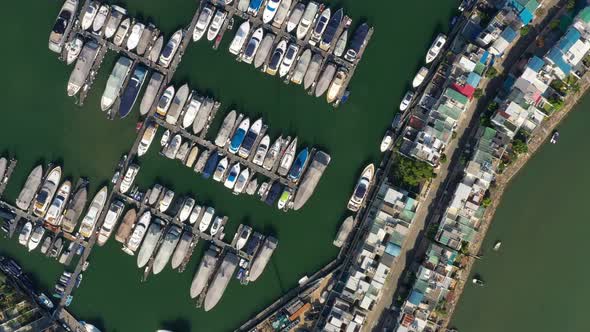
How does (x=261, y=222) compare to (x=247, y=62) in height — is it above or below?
below

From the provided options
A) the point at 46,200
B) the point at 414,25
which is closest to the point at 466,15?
the point at 414,25

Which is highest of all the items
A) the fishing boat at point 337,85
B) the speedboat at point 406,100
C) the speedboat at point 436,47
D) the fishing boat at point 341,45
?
the speedboat at point 436,47

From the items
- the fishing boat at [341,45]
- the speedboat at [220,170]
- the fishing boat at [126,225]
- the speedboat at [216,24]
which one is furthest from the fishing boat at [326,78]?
the fishing boat at [126,225]

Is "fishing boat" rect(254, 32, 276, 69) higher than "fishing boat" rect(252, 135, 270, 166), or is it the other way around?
"fishing boat" rect(254, 32, 276, 69)

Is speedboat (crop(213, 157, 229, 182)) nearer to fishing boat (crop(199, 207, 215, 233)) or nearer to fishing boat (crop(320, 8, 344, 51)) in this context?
fishing boat (crop(199, 207, 215, 233))

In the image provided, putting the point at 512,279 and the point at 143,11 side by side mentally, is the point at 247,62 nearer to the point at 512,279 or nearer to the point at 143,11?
the point at 143,11

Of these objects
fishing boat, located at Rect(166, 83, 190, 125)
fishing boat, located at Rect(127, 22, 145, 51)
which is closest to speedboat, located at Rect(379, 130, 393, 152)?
fishing boat, located at Rect(166, 83, 190, 125)

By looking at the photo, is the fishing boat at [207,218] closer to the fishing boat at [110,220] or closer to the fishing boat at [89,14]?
the fishing boat at [110,220]
